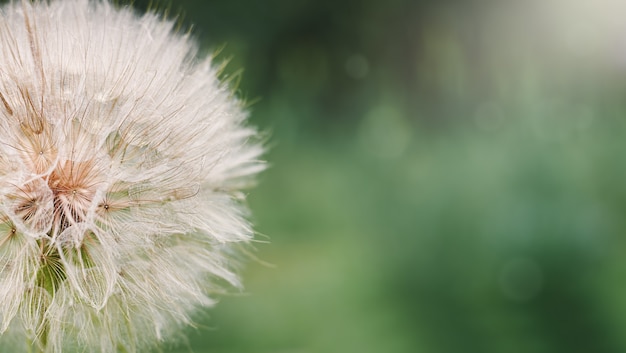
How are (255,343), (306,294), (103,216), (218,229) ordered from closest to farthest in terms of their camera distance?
1. (103,216)
2. (218,229)
3. (255,343)
4. (306,294)

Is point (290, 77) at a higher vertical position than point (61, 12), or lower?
higher

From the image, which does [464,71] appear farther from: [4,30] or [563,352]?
[4,30]

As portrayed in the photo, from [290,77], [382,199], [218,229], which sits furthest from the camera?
[290,77]

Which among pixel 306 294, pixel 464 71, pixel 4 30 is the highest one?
pixel 464 71

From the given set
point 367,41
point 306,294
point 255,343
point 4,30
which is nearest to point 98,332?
point 4,30

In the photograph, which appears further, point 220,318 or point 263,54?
point 263,54

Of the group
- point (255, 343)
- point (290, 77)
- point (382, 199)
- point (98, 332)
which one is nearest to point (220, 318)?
point (255, 343)
